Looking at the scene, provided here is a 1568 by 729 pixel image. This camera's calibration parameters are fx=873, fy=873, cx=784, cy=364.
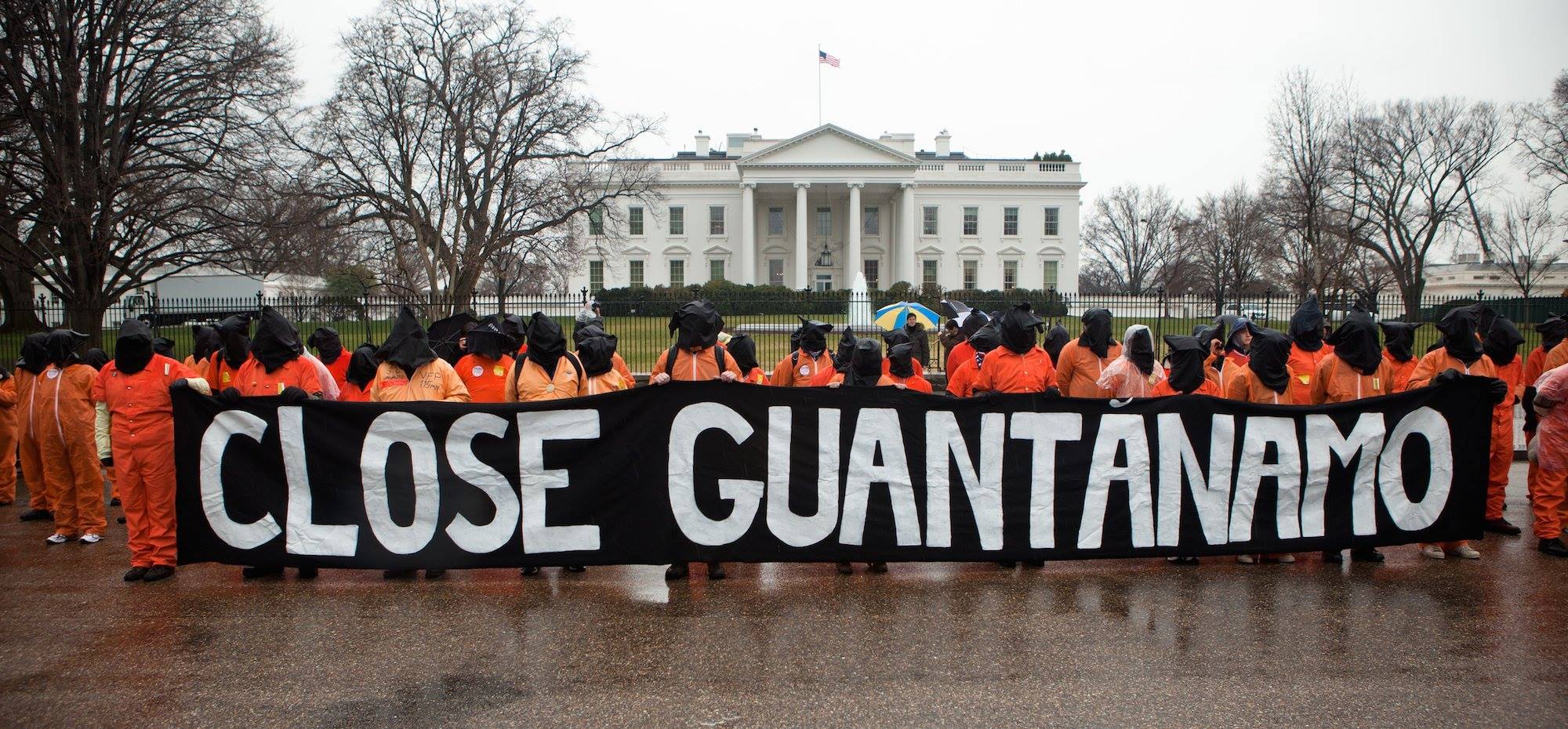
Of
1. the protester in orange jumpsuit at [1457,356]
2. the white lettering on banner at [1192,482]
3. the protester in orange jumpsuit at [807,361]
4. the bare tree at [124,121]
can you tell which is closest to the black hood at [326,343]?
the protester in orange jumpsuit at [807,361]

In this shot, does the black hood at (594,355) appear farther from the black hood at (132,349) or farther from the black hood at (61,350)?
the black hood at (61,350)

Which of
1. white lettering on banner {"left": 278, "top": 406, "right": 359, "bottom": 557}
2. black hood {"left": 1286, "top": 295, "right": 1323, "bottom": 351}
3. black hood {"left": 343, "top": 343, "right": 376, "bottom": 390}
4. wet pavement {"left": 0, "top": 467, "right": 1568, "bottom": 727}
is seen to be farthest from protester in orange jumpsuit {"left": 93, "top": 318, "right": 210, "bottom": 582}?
black hood {"left": 1286, "top": 295, "right": 1323, "bottom": 351}

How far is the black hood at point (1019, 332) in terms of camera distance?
6.70m

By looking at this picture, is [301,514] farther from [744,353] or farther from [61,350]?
[744,353]

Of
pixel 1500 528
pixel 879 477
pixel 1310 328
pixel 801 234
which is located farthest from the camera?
pixel 801 234

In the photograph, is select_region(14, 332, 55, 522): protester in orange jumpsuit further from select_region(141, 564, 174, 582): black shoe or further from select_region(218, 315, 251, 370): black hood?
select_region(141, 564, 174, 582): black shoe

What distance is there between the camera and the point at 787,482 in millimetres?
5781

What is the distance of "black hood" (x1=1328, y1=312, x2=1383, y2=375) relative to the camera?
6.69m

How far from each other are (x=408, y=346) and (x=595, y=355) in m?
1.34

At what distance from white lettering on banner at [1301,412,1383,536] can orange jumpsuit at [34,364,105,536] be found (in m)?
9.21

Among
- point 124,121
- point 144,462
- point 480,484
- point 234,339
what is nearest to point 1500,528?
point 480,484

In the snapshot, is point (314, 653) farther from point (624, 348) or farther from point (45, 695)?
point (624, 348)

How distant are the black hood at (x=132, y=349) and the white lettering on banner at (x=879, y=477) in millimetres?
4908

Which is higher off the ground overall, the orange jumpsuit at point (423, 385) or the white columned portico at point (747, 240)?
the white columned portico at point (747, 240)
